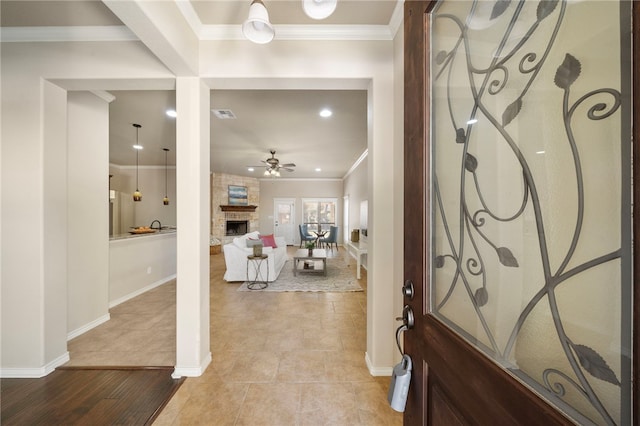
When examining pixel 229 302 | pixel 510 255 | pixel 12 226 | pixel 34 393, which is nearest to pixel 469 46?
pixel 510 255

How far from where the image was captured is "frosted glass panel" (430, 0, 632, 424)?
434 millimetres

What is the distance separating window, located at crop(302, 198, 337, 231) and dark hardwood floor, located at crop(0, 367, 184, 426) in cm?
798

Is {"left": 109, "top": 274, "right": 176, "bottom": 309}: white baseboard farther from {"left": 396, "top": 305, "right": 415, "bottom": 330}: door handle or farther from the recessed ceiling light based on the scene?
{"left": 396, "top": 305, "right": 415, "bottom": 330}: door handle

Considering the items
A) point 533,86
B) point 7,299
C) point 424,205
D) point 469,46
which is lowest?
point 7,299

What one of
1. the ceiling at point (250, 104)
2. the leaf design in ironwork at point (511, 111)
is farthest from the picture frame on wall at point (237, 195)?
the leaf design in ironwork at point (511, 111)

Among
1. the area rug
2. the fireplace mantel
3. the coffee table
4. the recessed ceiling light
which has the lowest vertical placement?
the area rug

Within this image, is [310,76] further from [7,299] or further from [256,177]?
[256,177]

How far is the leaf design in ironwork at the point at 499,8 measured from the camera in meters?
0.64

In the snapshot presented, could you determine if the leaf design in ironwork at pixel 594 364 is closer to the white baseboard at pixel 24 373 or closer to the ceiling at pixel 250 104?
the ceiling at pixel 250 104

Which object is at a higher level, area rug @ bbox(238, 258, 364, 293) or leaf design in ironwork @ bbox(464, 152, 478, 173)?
leaf design in ironwork @ bbox(464, 152, 478, 173)

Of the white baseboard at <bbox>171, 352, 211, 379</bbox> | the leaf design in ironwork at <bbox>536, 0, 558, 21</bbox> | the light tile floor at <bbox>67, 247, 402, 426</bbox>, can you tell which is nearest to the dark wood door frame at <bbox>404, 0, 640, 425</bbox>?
the leaf design in ironwork at <bbox>536, 0, 558, 21</bbox>

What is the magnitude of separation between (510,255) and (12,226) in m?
3.21

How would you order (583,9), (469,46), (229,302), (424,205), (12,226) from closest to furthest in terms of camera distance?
(583,9), (469,46), (424,205), (12,226), (229,302)

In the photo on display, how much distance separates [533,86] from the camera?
57 centimetres
